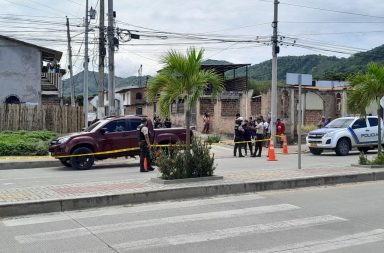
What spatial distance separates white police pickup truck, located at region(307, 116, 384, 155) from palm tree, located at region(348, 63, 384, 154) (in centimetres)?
725

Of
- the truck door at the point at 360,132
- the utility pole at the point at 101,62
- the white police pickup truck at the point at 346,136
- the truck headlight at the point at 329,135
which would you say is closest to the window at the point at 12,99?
the utility pole at the point at 101,62

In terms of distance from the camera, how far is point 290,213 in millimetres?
8922

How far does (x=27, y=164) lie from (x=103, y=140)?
2943mm

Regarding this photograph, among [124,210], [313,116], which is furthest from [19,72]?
[124,210]

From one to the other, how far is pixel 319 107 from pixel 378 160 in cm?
1879

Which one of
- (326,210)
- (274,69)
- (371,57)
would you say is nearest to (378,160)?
(326,210)

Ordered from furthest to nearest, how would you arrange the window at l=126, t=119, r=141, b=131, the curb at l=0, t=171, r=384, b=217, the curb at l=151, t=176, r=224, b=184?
the window at l=126, t=119, r=141, b=131
the curb at l=151, t=176, r=224, b=184
the curb at l=0, t=171, r=384, b=217

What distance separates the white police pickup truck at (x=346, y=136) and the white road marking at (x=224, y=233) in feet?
48.2

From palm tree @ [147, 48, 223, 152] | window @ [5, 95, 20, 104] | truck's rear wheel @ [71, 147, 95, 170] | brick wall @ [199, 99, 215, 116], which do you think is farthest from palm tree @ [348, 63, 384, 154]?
window @ [5, 95, 20, 104]

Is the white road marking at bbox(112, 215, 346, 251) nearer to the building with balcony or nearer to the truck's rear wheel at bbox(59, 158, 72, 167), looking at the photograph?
the truck's rear wheel at bbox(59, 158, 72, 167)

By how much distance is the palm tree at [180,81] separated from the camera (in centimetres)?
1167

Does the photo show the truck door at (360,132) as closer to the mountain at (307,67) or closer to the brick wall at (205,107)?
the brick wall at (205,107)

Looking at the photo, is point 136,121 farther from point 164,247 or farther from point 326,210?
point 164,247

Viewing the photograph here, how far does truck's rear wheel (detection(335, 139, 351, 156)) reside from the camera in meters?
22.8
